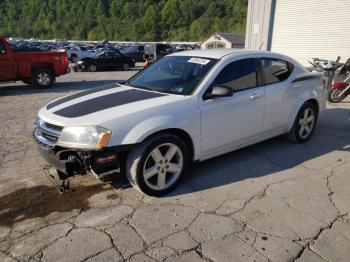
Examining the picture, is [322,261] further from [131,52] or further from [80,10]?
[80,10]

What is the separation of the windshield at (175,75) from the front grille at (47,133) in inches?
52.9

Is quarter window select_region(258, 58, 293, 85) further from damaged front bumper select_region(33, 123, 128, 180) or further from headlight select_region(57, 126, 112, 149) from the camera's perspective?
headlight select_region(57, 126, 112, 149)

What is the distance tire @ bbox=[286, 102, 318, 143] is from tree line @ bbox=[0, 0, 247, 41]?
9183cm

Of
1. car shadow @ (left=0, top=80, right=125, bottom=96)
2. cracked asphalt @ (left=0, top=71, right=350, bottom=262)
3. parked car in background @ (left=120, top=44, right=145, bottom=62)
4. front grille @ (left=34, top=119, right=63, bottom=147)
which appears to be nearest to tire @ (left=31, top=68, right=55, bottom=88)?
car shadow @ (left=0, top=80, right=125, bottom=96)

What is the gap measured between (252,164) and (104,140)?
2315mm

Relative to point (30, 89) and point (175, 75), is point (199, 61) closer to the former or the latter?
point (175, 75)

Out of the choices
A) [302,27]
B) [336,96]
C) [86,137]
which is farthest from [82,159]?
[302,27]

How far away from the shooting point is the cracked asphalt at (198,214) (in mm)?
3008

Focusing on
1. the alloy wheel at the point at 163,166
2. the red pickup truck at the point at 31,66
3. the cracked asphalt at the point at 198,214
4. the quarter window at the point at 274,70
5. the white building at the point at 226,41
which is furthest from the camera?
the white building at the point at 226,41

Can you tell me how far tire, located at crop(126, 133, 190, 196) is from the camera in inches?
144

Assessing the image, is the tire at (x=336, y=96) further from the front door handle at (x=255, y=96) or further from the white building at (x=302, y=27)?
the front door handle at (x=255, y=96)

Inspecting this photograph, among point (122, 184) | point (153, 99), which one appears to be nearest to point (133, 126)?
point (153, 99)

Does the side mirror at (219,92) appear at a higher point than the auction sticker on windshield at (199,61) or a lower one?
lower

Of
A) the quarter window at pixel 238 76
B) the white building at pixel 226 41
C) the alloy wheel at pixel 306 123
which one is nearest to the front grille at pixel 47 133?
the quarter window at pixel 238 76
